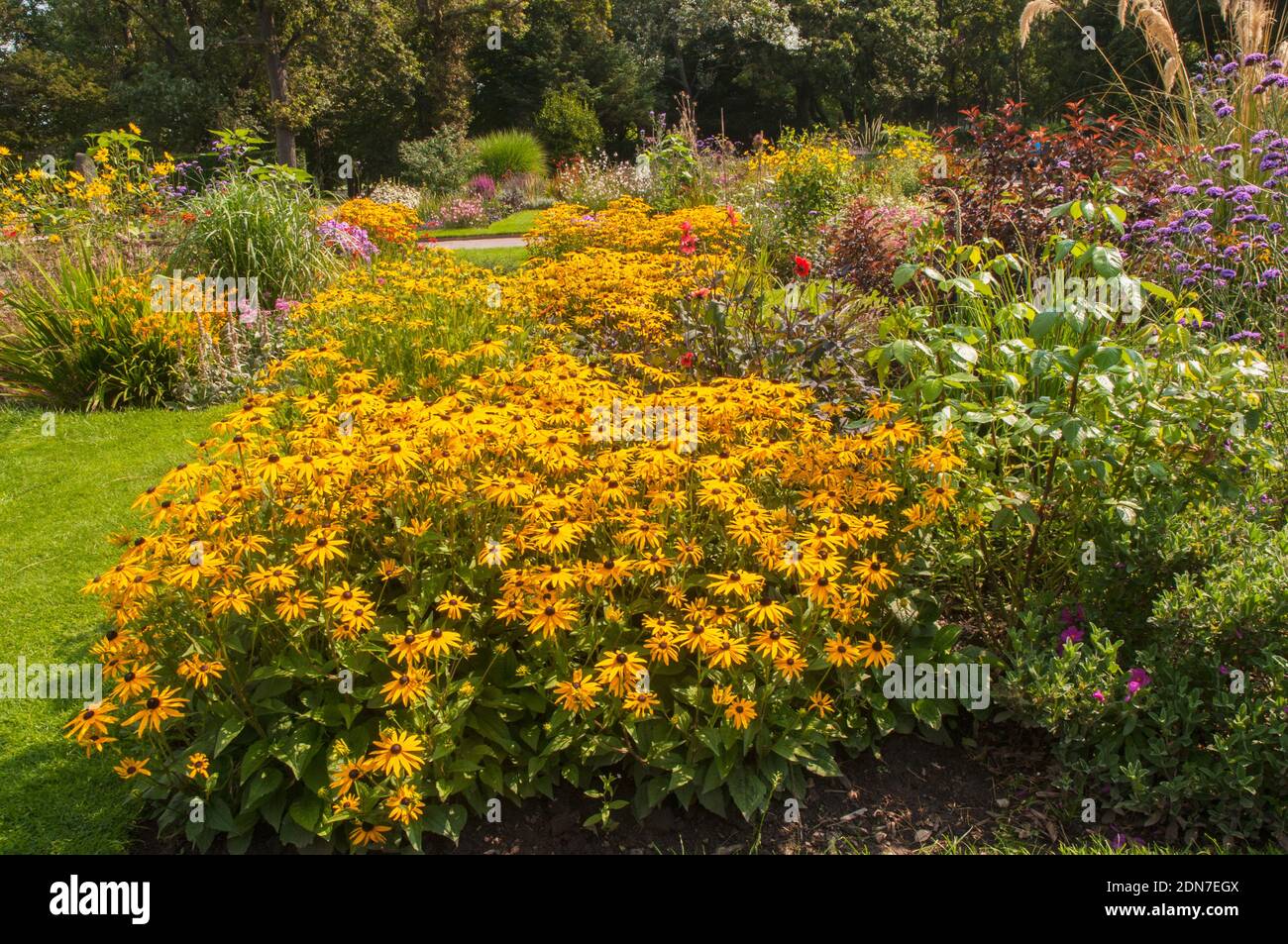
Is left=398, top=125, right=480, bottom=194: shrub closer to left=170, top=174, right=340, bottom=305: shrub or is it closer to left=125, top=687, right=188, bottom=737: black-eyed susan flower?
left=170, top=174, right=340, bottom=305: shrub

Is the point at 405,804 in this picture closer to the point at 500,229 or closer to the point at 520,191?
the point at 500,229

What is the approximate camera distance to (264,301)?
7.25 meters

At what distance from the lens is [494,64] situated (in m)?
31.2

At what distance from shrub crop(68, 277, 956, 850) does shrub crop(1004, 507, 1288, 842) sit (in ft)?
1.41

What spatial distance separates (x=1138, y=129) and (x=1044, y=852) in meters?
6.84

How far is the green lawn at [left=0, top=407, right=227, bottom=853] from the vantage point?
109 inches

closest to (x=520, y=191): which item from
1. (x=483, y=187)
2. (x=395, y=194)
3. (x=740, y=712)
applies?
(x=483, y=187)

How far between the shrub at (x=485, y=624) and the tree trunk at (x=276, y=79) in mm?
18933

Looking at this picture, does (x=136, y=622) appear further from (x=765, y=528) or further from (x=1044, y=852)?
(x=1044, y=852)

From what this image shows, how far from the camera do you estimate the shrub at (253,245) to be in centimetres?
718

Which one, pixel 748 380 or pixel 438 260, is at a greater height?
pixel 438 260

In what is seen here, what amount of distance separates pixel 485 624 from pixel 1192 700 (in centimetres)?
205

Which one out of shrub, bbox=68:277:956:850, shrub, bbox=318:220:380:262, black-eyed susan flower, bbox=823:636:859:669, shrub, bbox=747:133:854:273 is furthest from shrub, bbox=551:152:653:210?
black-eyed susan flower, bbox=823:636:859:669

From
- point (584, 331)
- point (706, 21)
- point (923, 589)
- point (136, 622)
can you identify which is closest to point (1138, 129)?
point (584, 331)
